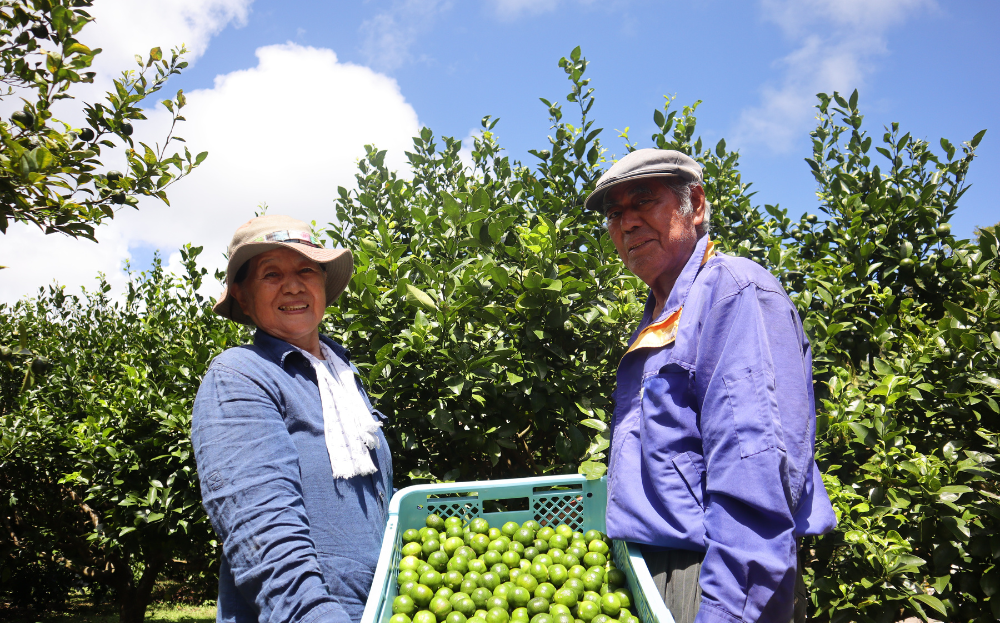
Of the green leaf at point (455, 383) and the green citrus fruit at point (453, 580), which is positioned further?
the green leaf at point (455, 383)

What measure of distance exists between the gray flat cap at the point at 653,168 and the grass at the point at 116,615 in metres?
10.8

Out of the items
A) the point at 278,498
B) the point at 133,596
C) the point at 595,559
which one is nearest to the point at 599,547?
the point at 595,559

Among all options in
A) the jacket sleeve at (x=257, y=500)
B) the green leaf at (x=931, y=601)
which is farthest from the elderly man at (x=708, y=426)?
the green leaf at (x=931, y=601)

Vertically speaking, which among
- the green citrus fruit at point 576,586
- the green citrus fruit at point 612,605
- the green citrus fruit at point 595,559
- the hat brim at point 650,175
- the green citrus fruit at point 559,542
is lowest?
the green citrus fruit at point 612,605

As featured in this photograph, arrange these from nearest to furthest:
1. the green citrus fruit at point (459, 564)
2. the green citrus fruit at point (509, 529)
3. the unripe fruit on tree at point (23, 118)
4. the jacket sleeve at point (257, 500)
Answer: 1. the jacket sleeve at point (257, 500)
2. the green citrus fruit at point (459, 564)
3. the green citrus fruit at point (509, 529)
4. the unripe fruit on tree at point (23, 118)

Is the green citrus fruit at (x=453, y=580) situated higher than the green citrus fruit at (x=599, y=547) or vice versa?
the green citrus fruit at (x=599, y=547)

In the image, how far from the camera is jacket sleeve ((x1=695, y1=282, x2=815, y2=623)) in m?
1.44

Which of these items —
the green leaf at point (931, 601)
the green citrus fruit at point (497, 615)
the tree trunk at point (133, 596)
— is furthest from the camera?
the tree trunk at point (133, 596)

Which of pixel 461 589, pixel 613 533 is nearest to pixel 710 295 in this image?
pixel 613 533

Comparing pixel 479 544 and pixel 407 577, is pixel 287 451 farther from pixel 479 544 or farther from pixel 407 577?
pixel 479 544

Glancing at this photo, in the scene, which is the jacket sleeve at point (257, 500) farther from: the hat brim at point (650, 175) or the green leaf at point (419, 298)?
the hat brim at point (650, 175)

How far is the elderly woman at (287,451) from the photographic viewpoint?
62.3 inches

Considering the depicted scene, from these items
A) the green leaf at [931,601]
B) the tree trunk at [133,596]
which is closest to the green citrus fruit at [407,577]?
the green leaf at [931,601]

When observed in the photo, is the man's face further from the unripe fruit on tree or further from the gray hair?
the unripe fruit on tree
